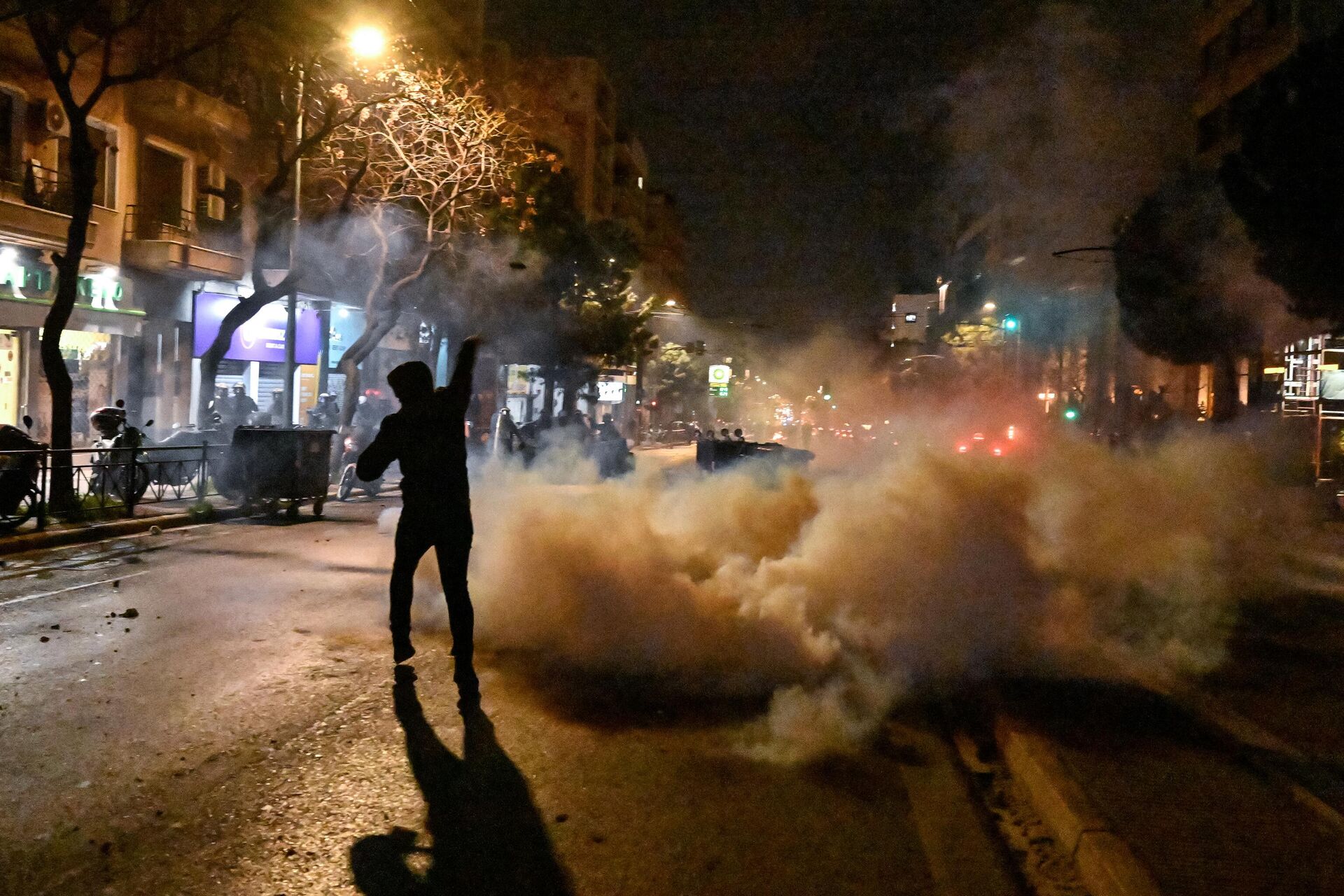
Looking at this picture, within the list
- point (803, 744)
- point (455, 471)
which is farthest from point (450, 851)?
point (455, 471)

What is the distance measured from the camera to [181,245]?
22.4 m

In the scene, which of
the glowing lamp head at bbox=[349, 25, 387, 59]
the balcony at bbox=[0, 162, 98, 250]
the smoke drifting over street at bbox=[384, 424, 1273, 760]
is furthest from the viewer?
the balcony at bbox=[0, 162, 98, 250]

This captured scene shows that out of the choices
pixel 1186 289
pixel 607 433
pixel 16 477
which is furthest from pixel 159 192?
pixel 1186 289

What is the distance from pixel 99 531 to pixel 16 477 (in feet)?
4.26

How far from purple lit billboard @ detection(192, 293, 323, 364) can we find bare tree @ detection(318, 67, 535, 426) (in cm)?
239

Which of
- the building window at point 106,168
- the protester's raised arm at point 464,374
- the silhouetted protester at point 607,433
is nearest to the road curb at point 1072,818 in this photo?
the protester's raised arm at point 464,374

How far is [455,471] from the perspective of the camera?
592 cm

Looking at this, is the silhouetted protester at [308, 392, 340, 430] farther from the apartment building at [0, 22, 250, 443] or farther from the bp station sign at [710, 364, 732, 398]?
the bp station sign at [710, 364, 732, 398]

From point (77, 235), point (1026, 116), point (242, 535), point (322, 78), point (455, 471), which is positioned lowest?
point (242, 535)

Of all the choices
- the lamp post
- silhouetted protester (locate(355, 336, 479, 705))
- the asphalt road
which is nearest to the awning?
the lamp post

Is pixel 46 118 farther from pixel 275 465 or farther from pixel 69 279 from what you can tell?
pixel 275 465

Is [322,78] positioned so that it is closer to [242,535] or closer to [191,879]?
[242,535]

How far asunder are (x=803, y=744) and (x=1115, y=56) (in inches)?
1764

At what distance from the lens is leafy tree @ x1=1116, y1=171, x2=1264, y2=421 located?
29.0 metres
